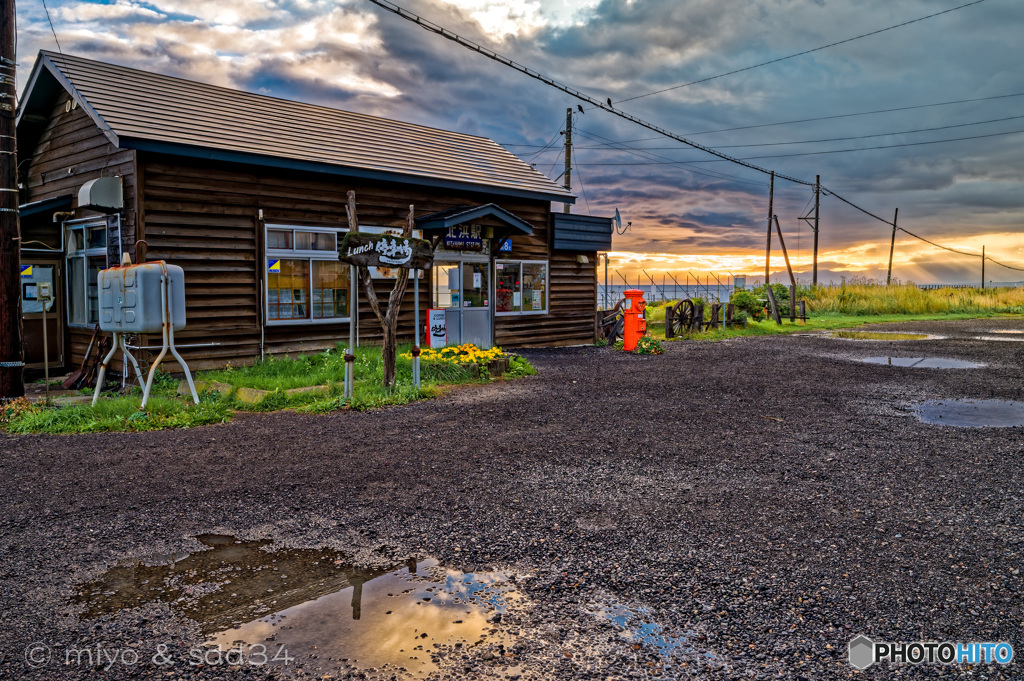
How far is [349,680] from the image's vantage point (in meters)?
2.79

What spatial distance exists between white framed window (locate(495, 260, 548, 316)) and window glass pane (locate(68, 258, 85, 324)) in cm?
909

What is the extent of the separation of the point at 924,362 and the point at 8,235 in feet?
57.7

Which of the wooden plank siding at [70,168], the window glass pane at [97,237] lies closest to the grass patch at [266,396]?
the wooden plank siding at [70,168]

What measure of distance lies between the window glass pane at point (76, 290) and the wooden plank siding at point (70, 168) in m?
0.20

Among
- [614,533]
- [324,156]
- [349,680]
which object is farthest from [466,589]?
[324,156]

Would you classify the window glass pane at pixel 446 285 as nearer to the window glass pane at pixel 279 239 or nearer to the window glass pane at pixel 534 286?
→ the window glass pane at pixel 534 286

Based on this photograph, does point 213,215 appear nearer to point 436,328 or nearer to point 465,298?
point 436,328

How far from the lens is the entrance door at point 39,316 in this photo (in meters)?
12.5

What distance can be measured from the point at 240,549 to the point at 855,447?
607 centimetres

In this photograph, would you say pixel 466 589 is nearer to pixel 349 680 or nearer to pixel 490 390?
pixel 349 680

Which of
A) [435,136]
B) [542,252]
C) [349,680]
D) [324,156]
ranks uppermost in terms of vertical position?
[435,136]

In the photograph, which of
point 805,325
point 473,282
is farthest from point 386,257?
point 805,325

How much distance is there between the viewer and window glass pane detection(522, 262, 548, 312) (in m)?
18.1

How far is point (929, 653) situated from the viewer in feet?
9.91
